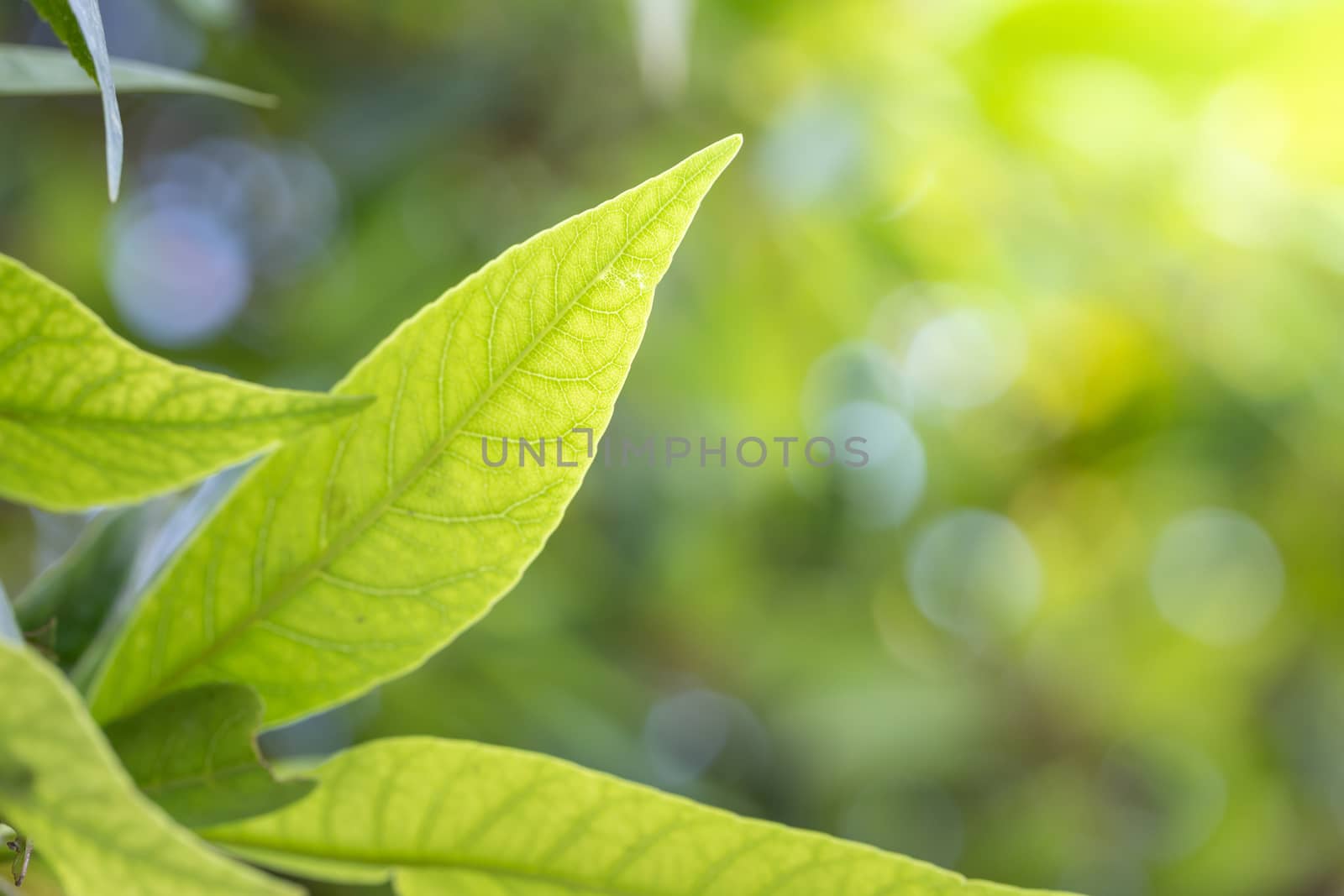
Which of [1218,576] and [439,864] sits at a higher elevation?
[1218,576]

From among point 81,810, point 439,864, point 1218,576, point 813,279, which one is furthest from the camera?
point 1218,576

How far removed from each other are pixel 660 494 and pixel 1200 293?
66cm

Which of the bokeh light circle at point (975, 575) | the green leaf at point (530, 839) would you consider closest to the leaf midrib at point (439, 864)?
the green leaf at point (530, 839)

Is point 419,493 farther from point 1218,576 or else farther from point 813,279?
point 1218,576

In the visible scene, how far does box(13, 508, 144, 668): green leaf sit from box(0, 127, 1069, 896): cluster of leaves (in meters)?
0.06

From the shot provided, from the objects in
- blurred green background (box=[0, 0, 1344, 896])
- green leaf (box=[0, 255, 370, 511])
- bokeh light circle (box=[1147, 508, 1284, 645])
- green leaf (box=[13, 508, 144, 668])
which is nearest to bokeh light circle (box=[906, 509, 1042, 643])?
blurred green background (box=[0, 0, 1344, 896])

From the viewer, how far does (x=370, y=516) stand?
0.28 metres

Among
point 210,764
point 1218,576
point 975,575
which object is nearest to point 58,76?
point 210,764

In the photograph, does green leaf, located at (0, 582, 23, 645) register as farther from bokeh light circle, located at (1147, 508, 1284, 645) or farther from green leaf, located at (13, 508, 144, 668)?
bokeh light circle, located at (1147, 508, 1284, 645)

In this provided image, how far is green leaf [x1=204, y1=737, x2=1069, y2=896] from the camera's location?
271 mm

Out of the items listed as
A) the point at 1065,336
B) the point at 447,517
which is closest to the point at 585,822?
the point at 447,517

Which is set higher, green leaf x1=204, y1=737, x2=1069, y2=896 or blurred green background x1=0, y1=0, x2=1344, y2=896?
blurred green background x1=0, y1=0, x2=1344, y2=896

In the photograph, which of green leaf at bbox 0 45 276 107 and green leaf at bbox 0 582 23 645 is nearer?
green leaf at bbox 0 582 23 645

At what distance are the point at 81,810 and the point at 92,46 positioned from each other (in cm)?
14
